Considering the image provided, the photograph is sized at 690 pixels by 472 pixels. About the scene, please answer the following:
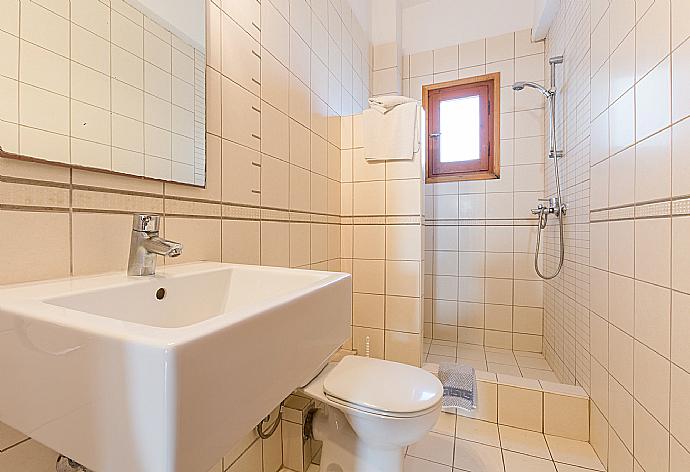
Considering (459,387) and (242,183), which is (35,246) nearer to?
(242,183)

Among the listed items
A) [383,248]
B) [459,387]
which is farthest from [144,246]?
[459,387]

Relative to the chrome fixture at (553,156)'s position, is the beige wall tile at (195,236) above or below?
below

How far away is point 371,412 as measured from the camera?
101cm

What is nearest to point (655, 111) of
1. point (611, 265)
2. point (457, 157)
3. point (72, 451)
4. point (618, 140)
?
point (618, 140)

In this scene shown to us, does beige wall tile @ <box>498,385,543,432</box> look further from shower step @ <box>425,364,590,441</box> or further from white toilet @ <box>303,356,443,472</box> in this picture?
white toilet @ <box>303,356,443,472</box>

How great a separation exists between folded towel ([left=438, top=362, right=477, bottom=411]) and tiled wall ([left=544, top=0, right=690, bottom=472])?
0.50m

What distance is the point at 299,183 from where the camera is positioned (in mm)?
1569

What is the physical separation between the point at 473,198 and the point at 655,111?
1582mm

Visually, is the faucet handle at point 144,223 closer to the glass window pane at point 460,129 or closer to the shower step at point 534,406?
the shower step at point 534,406

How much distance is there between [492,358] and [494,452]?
936 millimetres

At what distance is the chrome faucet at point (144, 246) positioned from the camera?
717mm

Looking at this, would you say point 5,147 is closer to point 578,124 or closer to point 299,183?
point 299,183

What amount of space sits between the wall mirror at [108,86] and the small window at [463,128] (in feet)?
6.69

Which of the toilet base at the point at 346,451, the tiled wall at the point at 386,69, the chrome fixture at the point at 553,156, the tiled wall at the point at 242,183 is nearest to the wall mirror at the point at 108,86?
the tiled wall at the point at 242,183
